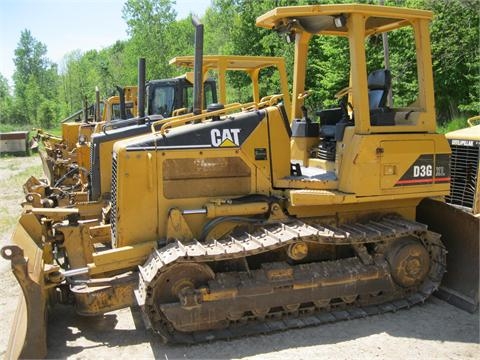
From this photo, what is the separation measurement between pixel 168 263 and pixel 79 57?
7228cm

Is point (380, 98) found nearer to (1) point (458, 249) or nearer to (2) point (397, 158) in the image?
(2) point (397, 158)

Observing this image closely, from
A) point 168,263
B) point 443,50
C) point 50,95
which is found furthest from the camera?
point 50,95

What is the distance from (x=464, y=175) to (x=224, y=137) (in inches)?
142

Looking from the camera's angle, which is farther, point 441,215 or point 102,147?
point 102,147

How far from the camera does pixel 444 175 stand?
18.0 ft

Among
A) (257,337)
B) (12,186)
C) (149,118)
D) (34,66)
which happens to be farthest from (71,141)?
(34,66)

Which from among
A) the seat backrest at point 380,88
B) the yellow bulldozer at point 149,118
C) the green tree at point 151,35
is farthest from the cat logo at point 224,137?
the green tree at point 151,35

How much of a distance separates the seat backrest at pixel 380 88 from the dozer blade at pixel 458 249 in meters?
1.32

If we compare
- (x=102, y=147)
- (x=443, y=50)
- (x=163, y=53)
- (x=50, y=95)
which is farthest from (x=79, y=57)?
(x=102, y=147)

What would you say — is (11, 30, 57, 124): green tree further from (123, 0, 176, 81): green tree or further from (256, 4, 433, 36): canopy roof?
(256, 4, 433, 36): canopy roof

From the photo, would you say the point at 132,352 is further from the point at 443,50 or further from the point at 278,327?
the point at 443,50

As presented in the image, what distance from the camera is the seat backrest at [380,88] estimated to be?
5656mm

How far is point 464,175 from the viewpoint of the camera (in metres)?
6.88

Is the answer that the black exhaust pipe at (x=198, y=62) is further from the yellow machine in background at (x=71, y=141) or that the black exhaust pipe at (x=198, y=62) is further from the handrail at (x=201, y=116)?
the yellow machine in background at (x=71, y=141)
